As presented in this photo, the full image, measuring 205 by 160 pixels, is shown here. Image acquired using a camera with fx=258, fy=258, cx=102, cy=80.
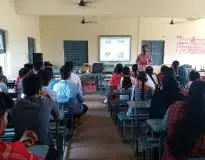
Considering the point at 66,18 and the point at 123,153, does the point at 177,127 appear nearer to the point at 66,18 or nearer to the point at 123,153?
the point at 123,153

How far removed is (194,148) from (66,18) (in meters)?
8.11

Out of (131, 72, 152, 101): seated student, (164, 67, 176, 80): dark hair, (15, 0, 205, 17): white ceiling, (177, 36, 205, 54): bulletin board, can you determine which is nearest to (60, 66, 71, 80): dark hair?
(131, 72, 152, 101): seated student

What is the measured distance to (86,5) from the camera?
6148 millimetres

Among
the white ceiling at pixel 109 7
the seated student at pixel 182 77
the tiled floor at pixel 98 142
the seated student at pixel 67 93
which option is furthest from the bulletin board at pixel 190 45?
the seated student at pixel 67 93

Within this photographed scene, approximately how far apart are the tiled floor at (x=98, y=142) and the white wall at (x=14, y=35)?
2153mm

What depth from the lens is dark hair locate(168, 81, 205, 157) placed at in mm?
1954

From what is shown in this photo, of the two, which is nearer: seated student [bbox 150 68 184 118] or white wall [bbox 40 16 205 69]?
seated student [bbox 150 68 184 118]

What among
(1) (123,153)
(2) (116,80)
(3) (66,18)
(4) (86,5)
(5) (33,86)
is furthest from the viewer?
(3) (66,18)

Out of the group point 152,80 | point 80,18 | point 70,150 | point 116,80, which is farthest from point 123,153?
point 80,18

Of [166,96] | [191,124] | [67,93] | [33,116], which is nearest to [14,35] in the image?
[67,93]

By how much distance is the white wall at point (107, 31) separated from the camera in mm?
9406

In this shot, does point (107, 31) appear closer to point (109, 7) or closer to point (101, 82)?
point (101, 82)

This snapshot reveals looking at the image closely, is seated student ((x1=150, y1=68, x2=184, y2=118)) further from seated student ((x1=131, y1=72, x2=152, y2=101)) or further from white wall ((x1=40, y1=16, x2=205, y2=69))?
white wall ((x1=40, y1=16, x2=205, y2=69))

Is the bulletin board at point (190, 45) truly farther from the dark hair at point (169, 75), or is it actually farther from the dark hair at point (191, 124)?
the dark hair at point (191, 124)
